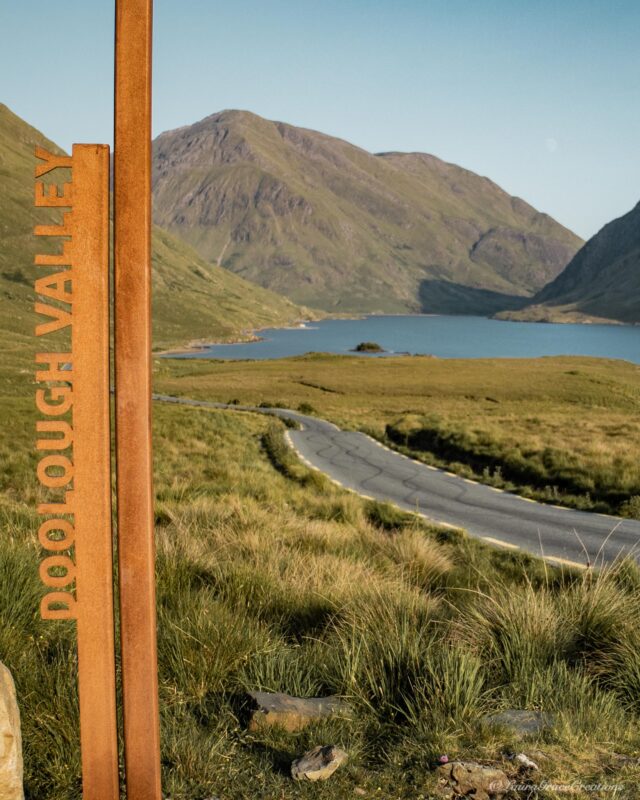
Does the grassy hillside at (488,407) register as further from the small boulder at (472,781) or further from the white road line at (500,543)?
the small boulder at (472,781)

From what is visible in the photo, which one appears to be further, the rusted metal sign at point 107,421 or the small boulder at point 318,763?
the small boulder at point 318,763

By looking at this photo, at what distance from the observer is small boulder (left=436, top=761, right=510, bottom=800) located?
305 centimetres

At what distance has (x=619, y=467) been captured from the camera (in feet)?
60.2

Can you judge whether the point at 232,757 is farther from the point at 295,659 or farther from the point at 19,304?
the point at 19,304

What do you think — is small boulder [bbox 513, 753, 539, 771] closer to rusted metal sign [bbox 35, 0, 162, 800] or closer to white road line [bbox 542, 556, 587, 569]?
rusted metal sign [bbox 35, 0, 162, 800]

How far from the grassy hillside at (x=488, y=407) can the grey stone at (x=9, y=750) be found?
14373 mm

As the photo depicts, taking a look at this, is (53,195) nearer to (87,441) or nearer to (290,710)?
(87,441)

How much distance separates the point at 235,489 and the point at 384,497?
A: 3.93 m

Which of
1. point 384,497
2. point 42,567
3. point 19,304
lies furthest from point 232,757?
point 19,304

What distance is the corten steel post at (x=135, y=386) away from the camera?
2.73 meters

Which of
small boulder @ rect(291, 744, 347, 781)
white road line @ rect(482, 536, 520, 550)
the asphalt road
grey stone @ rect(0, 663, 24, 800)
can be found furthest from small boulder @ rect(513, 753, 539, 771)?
white road line @ rect(482, 536, 520, 550)

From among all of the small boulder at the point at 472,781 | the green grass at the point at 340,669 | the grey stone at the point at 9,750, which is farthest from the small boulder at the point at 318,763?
the grey stone at the point at 9,750

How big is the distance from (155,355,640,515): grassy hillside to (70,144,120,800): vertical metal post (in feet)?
46.1

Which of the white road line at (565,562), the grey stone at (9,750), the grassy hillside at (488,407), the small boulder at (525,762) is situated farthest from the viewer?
the grassy hillside at (488,407)
